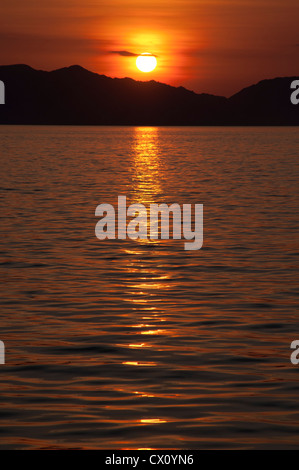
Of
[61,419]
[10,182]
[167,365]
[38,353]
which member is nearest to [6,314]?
[38,353]

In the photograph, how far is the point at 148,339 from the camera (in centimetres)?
1611

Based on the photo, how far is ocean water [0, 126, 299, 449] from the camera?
11523 mm

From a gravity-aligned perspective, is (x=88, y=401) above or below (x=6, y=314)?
below

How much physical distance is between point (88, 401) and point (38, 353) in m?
2.70

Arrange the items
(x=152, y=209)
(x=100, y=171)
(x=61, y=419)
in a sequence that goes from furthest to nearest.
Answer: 1. (x=100, y=171)
2. (x=152, y=209)
3. (x=61, y=419)

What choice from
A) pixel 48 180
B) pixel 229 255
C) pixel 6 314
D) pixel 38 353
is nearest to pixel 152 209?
pixel 229 255

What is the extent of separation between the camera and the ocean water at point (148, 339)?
454 inches

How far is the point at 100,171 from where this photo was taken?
75.3m

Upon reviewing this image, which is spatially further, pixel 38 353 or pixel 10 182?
pixel 10 182

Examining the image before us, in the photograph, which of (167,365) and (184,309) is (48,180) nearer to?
(184,309)

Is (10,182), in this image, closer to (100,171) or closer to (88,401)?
(100,171)

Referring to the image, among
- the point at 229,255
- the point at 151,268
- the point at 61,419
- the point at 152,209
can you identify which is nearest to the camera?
the point at 61,419
